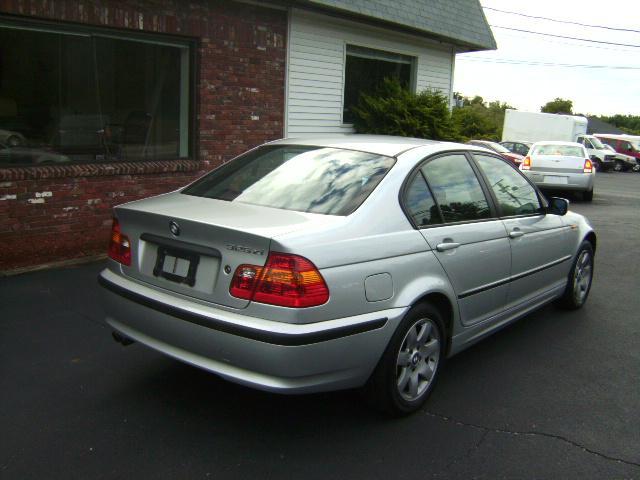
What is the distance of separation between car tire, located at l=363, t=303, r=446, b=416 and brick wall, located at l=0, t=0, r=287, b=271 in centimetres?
461

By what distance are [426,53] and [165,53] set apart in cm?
613

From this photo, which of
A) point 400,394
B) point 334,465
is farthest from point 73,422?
point 400,394

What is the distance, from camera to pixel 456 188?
4164mm

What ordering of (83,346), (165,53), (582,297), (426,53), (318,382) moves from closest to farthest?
(318,382) → (83,346) → (582,297) → (165,53) → (426,53)

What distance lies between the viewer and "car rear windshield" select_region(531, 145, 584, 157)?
15.9 meters

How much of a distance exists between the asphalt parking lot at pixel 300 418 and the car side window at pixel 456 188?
1.10 meters

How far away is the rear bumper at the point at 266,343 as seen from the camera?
117 inches

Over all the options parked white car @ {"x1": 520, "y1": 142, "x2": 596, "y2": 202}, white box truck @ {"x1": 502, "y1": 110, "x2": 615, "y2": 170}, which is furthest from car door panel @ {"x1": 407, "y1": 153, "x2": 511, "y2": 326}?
white box truck @ {"x1": 502, "y1": 110, "x2": 615, "y2": 170}

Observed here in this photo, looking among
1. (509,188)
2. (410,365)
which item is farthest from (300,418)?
(509,188)

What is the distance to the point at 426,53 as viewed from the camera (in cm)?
1240

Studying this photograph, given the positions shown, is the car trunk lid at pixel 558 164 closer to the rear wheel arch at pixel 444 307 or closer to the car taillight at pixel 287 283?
the rear wheel arch at pixel 444 307

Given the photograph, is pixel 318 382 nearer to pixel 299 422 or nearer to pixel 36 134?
pixel 299 422

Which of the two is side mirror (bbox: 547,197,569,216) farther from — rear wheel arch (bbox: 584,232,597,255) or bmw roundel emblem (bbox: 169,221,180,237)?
bmw roundel emblem (bbox: 169,221,180,237)

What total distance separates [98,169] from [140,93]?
1322mm
